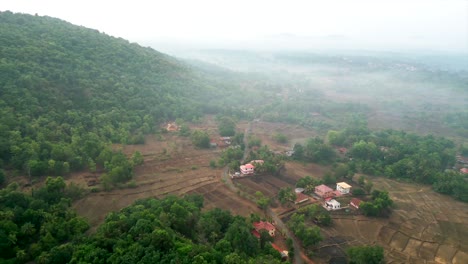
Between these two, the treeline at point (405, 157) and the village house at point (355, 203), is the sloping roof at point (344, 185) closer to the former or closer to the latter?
the village house at point (355, 203)

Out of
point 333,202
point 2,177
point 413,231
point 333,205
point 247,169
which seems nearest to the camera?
point 413,231

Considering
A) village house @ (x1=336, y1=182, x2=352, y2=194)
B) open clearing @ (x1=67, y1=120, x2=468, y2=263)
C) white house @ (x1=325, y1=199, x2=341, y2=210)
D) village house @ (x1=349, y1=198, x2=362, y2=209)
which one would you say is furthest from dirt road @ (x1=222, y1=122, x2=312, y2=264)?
village house @ (x1=336, y1=182, x2=352, y2=194)

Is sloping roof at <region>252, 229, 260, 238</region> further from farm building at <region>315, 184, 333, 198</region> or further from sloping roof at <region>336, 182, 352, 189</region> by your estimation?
sloping roof at <region>336, 182, 352, 189</region>

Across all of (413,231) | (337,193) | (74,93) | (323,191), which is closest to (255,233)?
(323,191)

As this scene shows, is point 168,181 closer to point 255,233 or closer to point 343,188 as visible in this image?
point 255,233

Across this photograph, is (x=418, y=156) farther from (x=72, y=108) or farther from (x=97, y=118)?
(x=72, y=108)

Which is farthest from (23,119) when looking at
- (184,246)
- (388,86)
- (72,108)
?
(388,86)
